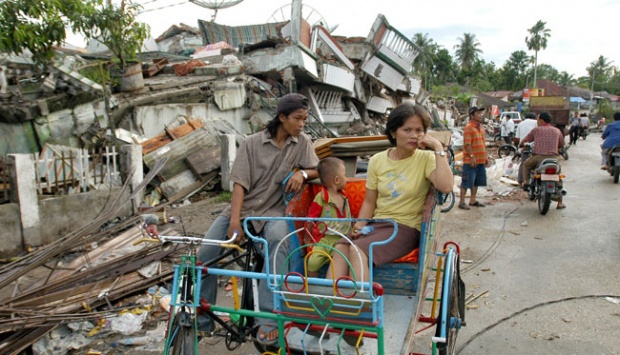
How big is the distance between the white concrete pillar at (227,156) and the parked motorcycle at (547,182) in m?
6.10

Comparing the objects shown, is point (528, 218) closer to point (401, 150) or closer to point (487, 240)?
point (487, 240)

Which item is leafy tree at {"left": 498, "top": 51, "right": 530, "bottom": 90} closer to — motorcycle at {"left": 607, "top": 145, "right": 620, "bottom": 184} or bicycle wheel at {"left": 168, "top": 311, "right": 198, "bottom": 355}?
motorcycle at {"left": 607, "top": 145, "right": 620, "bottom": 184}

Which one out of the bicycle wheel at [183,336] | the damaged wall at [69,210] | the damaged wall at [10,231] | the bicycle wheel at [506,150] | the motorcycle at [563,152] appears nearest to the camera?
the bicycle wheel at [183,336]

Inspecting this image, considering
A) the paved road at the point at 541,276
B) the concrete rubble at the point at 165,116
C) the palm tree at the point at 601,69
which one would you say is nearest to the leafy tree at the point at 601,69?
the palm tree at the point at 601,69

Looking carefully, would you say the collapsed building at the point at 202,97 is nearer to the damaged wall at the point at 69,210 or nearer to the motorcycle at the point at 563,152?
the damaged wall at the point at 69,210

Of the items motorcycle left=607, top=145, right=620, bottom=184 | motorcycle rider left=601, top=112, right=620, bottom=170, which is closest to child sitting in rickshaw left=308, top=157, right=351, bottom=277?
motorcycle rider left=601, top=112, right=620, bottom=170

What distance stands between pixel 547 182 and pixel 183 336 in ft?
23.1

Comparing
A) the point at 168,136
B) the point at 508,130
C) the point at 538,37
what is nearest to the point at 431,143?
the point at 168,136

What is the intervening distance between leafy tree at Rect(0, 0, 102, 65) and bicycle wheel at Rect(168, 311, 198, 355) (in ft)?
25.2

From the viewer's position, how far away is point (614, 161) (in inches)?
404

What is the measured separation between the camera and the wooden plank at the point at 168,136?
10.2m

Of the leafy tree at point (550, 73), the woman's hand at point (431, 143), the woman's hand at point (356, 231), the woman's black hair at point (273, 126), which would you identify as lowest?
the woman's hand at point (356, 231)

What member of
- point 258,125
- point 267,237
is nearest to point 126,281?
point 267,237

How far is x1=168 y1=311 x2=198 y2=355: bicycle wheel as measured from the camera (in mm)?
2418
